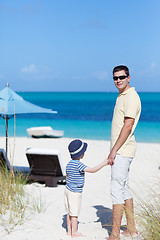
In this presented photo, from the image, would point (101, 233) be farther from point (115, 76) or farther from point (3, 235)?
point (115, 76)

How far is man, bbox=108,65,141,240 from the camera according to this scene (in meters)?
3.89

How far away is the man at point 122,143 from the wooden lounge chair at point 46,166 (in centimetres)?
282

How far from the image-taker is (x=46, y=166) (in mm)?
7016

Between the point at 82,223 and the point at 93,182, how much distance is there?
2.66m

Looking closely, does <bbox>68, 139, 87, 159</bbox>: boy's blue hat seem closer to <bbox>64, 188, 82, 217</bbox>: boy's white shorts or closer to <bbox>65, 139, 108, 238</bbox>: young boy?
<bbox>65, 139, 108, 238</bbox>: young boy

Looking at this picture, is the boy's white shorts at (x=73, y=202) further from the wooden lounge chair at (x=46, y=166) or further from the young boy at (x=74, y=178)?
the wooden lounge chair at (x=46, y=166)

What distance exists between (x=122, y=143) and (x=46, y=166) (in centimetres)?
335

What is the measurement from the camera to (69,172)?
4250 mm

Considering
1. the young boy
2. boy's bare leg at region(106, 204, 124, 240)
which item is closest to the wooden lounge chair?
the young boy

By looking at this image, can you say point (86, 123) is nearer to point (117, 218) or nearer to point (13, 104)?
point (13, 104)

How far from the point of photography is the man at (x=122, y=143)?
12.8ft

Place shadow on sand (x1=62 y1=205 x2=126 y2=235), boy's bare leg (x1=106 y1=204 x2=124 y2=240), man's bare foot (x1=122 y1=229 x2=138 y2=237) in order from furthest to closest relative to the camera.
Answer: shadow on sand (x1=62 y1=205 x2=126 y2=235)
man's bare foot (x1=122 y1=229 x2=138 y2=237)
boy's bare leg (x1=106 y1=204 x2=124 y2=240)

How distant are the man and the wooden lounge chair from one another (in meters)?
2.82

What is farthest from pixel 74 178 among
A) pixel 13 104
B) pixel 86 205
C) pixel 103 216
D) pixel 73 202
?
pixel 13 104
